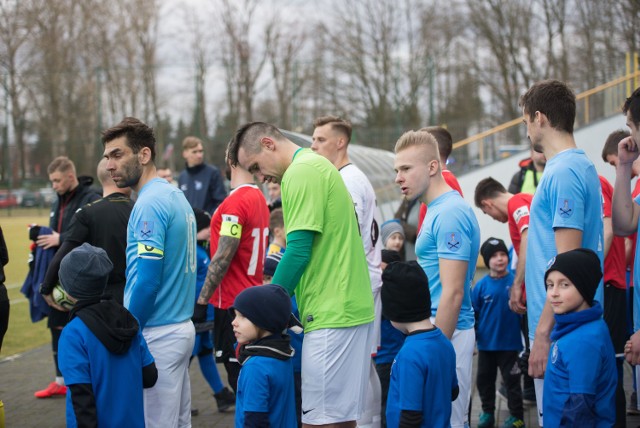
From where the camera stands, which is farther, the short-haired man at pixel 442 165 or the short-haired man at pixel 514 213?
the short-haired man at pixel 442 165

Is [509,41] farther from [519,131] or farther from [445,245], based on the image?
[445,245]

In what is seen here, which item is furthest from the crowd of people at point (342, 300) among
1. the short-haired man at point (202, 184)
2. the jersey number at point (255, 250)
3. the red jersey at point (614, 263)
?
the short-haired man at point (202, 184)

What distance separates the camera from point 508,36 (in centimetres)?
3725

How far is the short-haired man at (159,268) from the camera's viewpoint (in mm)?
4410

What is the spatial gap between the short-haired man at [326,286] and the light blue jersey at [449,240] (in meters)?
0.45

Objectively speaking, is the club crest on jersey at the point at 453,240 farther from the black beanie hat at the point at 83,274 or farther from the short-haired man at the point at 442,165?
the black beanie hat at the point at 83,274

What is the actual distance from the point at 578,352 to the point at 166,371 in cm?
240

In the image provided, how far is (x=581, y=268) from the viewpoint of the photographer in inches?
140

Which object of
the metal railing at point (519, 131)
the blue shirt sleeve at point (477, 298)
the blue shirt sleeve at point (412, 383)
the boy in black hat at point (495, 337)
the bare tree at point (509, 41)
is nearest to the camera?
the blue shirt sleeve at point (412, 383)

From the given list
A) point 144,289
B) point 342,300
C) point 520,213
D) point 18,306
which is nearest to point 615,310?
point 520,213

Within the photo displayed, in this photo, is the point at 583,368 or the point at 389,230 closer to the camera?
the point at 583,368

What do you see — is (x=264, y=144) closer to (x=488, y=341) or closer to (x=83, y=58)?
(x=488, y=341)

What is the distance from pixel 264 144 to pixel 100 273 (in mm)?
1146

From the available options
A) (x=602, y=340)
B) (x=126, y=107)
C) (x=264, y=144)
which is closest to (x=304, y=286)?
Answer: (x=264, y=144)
